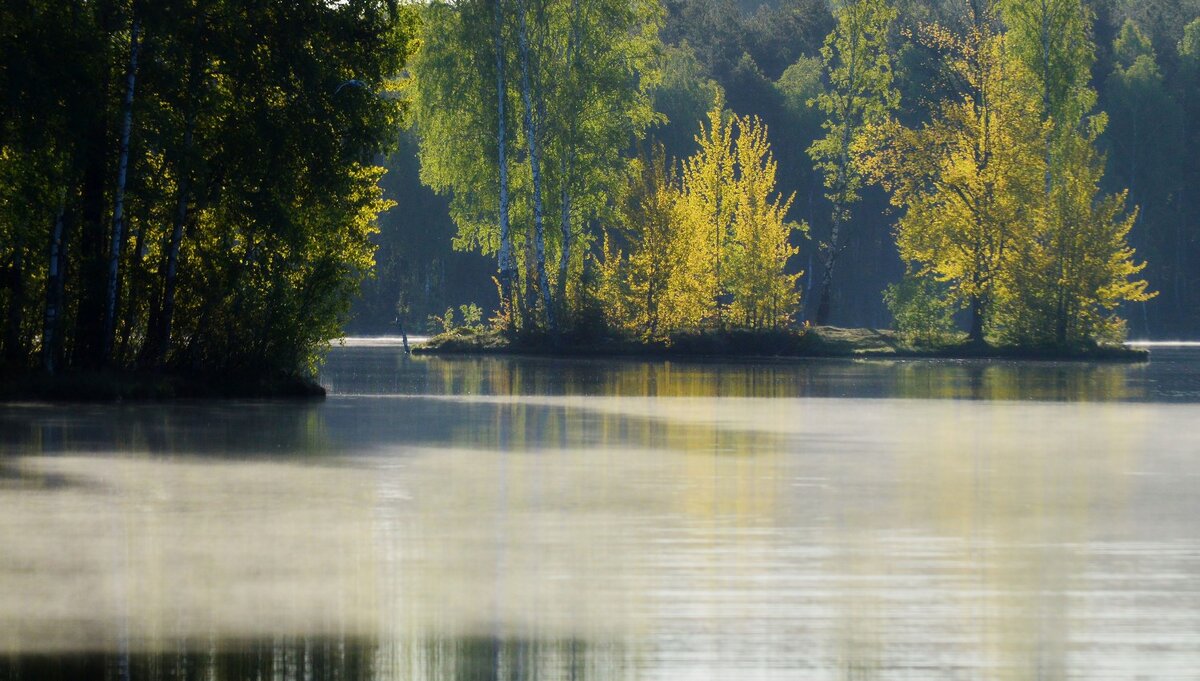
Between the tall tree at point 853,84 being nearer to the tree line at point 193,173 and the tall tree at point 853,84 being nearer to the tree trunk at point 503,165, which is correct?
the tree trunk at point 503,165

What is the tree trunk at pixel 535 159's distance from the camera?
64.2 meters

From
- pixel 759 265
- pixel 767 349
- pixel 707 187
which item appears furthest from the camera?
pixel 707 187

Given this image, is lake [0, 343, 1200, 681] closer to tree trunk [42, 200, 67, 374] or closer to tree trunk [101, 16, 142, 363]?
tree trunk [42, 200, 67, 374]

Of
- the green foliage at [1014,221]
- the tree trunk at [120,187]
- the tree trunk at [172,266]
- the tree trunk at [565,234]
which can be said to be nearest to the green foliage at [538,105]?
the tree trunk at [565,234]

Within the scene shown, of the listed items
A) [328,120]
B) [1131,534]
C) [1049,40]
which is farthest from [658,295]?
[1131,534]

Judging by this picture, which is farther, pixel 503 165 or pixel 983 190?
pixel 983 190

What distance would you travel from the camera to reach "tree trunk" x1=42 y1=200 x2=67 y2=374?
3111 centimetres

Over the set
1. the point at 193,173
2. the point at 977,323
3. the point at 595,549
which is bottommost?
the point at 595,549

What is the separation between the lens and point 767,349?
6188 cm

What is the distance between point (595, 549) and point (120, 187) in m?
20.8

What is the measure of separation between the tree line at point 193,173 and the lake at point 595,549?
6330mm

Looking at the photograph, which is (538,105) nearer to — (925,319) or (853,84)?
(853,84)

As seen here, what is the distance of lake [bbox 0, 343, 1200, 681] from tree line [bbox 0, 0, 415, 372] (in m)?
6.33

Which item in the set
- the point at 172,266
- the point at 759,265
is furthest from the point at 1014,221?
the point at 172,266
